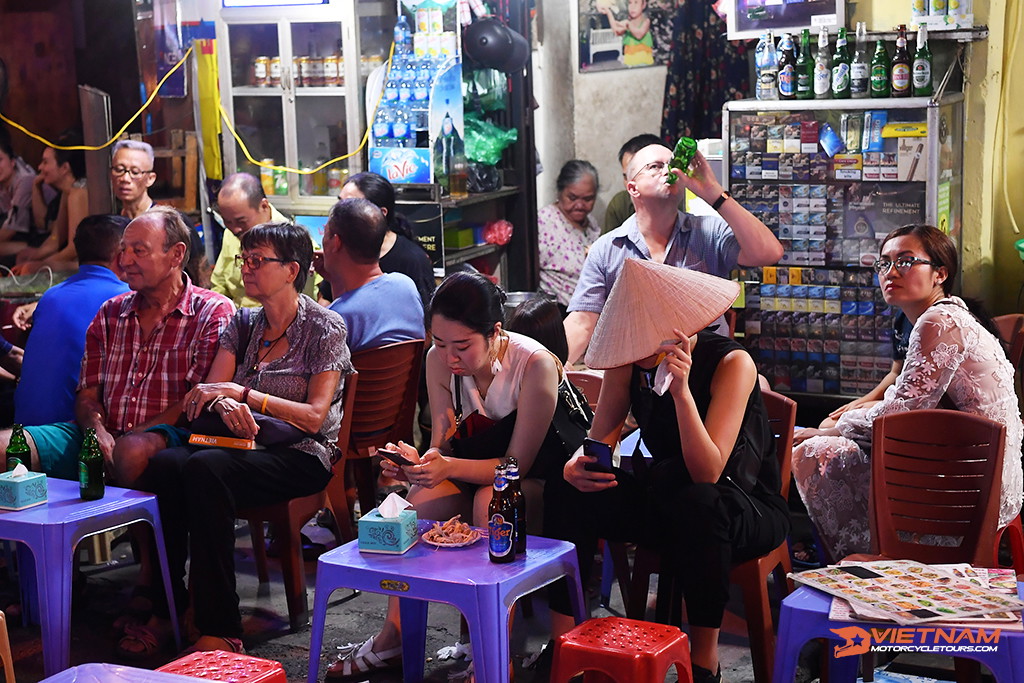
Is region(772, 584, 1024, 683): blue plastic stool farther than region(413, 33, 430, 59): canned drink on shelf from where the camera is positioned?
No

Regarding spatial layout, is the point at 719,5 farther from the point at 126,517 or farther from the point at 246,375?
the point at 126,517

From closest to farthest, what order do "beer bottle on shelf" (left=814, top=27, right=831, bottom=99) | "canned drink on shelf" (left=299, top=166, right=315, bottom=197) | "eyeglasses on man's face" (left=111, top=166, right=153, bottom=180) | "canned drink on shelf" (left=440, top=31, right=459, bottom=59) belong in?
1. "beer bottle on shelf" (left=814, top=27, right=831, bottom=99)
2. "eyeglasses on man's face" (left=111, top=166, right=153, bottom=180)
3. "canned drink on shelf" (left=440, top=31, right=459, bottom=59)
4. "canned drink on shelf" (left=299, top=166, right=315, bottom=197)

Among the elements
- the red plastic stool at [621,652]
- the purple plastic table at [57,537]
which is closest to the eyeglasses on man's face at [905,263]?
the red plastic stool at [621,652]

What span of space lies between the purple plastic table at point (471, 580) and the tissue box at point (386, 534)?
0.07 feet

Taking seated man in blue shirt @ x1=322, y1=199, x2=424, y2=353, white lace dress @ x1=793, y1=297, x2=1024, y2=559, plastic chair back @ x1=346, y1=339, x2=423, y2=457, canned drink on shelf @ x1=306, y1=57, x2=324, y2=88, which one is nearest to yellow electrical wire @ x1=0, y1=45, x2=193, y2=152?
canned drink on shelf @ x1=306, y1=57, x2=324, y2=88

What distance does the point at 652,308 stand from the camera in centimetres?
344

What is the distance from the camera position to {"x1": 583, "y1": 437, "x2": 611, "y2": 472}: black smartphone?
342 centimetres

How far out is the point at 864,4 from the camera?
6066 mm

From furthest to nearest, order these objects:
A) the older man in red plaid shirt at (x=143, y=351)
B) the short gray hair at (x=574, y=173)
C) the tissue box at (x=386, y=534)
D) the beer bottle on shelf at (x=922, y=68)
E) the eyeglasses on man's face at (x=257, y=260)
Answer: the short gray hair at (x=574, y=173), the beer bottle on shelf at (x=922, y=68), the older man in red plaid shirt at (x=143, y=351), the eyeglasses on man's face at (x=257, y=260), the tissue box at (x=386, y=534)

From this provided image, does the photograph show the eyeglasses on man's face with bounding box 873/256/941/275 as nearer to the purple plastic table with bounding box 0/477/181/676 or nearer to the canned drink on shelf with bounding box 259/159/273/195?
the purple plastic table with bounding box 0/477/181/676

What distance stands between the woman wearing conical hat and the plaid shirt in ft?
5.12

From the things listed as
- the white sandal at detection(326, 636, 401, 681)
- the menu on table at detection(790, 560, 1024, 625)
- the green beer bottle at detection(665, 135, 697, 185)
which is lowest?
the white sandal at detection(326, 636, 401, 681)

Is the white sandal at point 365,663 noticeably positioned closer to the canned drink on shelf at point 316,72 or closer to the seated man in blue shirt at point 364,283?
the seated man in blue shirt at point 364,283

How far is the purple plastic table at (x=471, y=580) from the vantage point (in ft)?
10.0
